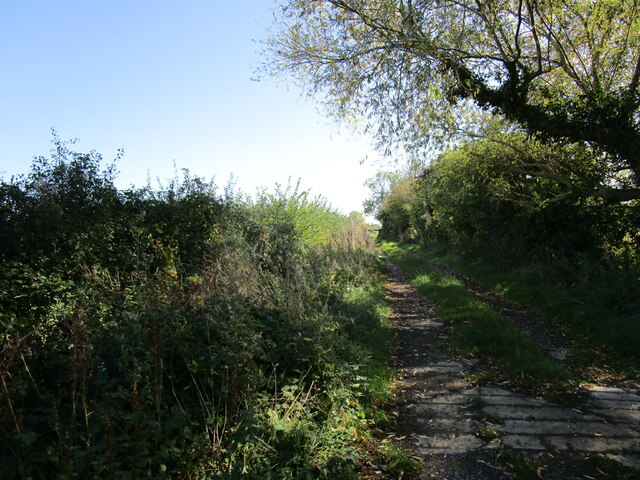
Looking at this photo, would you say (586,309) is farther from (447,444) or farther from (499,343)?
(447,444)

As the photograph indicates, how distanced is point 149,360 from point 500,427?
11.3 ft

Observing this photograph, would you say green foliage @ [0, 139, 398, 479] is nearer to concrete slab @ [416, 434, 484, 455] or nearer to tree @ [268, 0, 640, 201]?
concrete slab @ [416, 434, 484, 455]

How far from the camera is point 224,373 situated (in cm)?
335

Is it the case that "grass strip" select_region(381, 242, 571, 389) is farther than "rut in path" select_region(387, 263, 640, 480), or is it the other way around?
"grass strip" select_region(381, 242, 571, 389)

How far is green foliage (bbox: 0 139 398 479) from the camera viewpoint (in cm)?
248

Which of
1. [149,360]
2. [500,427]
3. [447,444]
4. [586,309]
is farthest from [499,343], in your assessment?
[149,360]

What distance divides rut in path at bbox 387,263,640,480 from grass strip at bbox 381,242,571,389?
0.46 meters

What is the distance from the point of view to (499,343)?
6258mm

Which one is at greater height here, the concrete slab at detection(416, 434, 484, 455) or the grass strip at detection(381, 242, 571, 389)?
the grass strip at detection(381, 242, 571, 389)

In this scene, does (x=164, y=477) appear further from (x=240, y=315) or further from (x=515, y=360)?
(x=515, y=360)

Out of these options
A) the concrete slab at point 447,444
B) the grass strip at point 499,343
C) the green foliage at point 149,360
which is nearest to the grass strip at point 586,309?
the grass strip at point 499,343

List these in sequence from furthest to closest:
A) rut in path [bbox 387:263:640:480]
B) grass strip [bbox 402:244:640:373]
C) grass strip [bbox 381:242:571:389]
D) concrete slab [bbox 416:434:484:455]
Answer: grass strip [bbox 402:244:640:373], grass strip [bbox 381:242:571:389], concrete slab [bbox 416:434:484:455], rut in path [bbox 387:263:640:480]

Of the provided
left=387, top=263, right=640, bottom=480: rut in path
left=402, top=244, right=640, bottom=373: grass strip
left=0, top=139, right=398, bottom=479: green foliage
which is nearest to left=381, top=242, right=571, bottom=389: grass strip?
left=387, top=263, right=640, bottom=480: rut in path

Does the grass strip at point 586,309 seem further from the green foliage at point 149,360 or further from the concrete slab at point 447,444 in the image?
the green foliage at point 149,360
